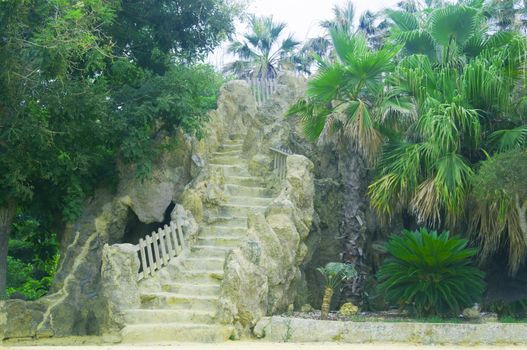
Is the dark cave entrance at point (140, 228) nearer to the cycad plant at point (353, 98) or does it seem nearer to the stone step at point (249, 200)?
the stone step at point (249, 200)

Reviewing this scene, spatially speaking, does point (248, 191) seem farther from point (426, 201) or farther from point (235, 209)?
point (426, 201)

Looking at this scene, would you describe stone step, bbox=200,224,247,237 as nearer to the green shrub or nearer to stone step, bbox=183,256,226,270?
stone step, bbox=183,256,226,270

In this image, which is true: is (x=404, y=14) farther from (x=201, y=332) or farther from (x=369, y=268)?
(x=201, y=332)

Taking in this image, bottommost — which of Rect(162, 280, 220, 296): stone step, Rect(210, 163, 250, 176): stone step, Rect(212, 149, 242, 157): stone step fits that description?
Rect(162, 280, 220, 296): stone step

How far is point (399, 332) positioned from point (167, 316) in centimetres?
376

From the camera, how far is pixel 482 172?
13.2 meters

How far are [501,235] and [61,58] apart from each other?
9422 millimetres

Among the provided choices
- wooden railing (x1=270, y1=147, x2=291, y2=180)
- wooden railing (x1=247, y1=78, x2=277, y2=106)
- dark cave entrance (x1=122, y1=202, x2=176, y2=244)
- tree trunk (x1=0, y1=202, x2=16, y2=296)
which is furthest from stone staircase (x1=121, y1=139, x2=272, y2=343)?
wooden railing (x1=247, y1=78, x2=277, y2=106)

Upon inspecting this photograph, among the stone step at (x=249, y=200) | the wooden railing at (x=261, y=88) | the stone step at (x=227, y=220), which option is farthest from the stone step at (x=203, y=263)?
the wooden railing at (x=261, y=88)

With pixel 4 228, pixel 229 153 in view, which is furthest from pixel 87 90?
pixel 229 153

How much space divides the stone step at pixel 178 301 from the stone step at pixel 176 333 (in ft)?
2.45

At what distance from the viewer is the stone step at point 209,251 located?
13992 millimetres

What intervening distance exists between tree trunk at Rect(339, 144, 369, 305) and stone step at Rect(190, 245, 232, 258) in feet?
10.0

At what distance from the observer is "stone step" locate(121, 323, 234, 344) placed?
36.8ft
